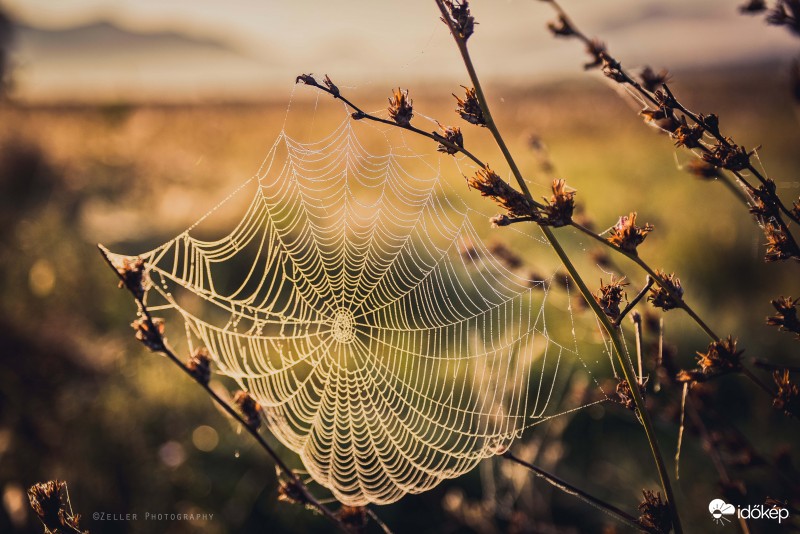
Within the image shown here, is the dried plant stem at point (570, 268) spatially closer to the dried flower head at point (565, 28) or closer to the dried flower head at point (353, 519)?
the dried flower head at point (565, 28)

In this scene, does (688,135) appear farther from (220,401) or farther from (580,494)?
(220,401)

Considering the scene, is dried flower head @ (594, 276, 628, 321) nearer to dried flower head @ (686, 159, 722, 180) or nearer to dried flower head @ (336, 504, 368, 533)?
dried flower head @ (686, 159, 722, 180)

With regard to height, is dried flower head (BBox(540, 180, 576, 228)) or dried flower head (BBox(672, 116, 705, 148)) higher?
dried flower head (BBox(672, 116, 705, 148))

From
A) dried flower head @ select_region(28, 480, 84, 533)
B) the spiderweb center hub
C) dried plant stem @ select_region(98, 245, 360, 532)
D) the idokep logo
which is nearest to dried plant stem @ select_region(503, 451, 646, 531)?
the idokep logo

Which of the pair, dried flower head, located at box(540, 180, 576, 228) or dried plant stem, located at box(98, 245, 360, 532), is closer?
dried flower head, located at box(540, 180, 576, 228)

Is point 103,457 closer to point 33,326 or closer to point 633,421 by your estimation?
point 33,326

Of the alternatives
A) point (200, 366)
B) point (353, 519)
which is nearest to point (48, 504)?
point (200, 366)
